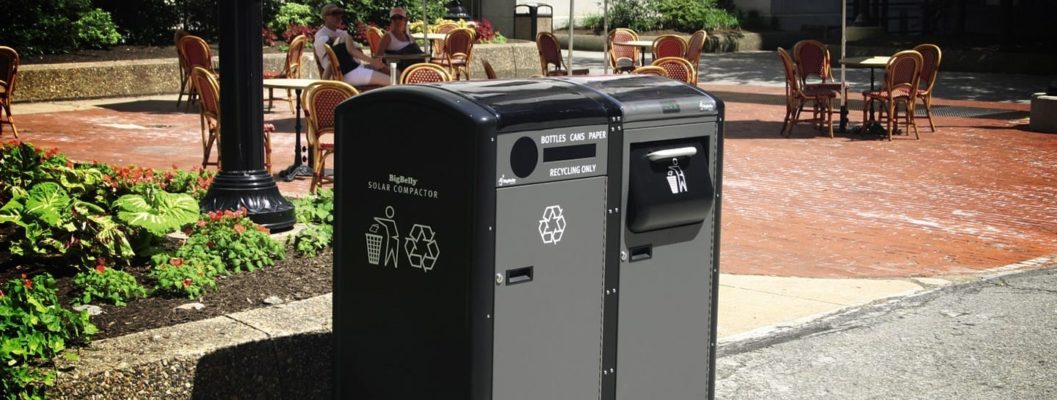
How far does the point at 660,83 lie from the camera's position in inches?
186

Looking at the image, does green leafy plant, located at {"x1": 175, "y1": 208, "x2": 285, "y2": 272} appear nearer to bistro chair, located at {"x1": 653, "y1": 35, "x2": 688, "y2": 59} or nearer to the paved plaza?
the paved plaza

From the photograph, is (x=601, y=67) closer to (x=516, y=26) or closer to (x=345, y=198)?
(x=516, y=26)

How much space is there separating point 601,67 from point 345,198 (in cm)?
2242

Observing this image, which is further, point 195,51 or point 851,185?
point 195,51

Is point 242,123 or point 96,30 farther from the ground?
point 96,30

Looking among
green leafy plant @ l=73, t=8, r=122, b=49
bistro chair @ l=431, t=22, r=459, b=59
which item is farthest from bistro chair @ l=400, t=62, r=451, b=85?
bistro chair @ l=431, t=22, r=459, b=59

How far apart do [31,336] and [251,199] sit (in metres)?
2.90

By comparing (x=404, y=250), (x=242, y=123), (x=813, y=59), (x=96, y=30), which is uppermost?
(x=96, y=30)

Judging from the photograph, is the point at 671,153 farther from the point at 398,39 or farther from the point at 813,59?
the point at 813,59

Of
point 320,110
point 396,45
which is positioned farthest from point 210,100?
point 396,45

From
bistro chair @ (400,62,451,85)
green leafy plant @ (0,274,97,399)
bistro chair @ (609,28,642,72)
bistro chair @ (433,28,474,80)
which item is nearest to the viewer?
green leafy plant @ (0,274,97,399)

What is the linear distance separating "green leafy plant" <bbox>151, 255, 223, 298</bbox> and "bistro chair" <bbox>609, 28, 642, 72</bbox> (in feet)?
A: 46.1

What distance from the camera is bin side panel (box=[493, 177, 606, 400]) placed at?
412 centimetres

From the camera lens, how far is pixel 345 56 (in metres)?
13.7
